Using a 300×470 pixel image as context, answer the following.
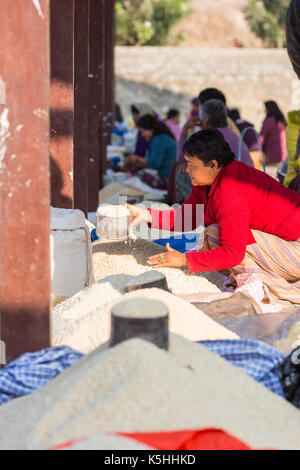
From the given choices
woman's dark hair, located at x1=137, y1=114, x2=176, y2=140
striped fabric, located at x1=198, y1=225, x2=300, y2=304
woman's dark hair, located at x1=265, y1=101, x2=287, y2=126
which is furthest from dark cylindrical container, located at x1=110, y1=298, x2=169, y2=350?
woman's dark hair, located at x1=265, y1=101, x2=287, y2=126

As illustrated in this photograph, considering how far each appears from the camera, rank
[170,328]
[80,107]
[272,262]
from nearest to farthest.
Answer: [170,328] < [272,262] < [80,107]

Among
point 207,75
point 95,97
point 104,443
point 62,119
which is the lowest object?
point 104,443

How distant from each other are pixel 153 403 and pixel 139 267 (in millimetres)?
2030

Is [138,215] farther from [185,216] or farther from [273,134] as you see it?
[273,134]

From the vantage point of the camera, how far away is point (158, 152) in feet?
25.8

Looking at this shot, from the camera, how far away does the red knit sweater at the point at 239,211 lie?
3371mm

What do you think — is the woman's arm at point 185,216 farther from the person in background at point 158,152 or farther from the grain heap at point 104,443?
the person in background at point 158,152

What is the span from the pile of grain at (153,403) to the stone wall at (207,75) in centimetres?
1980

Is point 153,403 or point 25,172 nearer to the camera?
point 153,403

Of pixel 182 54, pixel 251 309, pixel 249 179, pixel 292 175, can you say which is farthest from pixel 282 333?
pixel 182 54

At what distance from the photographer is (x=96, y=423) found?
1.78 metres

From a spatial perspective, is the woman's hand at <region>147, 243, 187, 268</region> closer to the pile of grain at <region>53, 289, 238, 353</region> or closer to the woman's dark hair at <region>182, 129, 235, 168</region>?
the woman's dark hair at <region>182, 129, 235, 168</region>

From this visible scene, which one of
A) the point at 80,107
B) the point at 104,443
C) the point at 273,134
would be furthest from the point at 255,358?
the point at 273,134
